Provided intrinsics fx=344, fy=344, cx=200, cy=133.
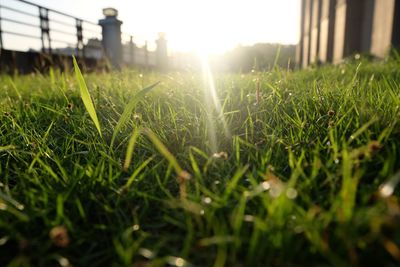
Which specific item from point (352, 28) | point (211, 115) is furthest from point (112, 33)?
point (211, 115)

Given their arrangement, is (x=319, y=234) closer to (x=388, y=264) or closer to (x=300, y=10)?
(x=388, y=264)

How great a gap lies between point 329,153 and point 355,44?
6.90 metres

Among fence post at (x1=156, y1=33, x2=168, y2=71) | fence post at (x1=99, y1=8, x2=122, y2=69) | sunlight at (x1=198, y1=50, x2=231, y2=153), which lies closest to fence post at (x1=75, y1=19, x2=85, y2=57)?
fence post at (x1=99, y1=8, x2=122, y2=69)

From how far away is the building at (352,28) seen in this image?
16.4ft

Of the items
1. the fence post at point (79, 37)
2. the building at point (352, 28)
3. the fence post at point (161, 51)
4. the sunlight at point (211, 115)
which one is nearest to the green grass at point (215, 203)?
the sunlight at point (211, 115)

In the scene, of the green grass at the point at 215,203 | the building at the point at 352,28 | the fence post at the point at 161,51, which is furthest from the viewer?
the fence post at the point at 161,51

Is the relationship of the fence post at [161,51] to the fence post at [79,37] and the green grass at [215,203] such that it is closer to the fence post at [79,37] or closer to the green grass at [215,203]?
the fence post at [79,37]

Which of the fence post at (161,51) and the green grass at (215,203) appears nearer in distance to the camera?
the green grass at (215,203)

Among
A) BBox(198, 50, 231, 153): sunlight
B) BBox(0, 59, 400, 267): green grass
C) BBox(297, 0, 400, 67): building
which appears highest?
BBox(297, 0, 400, 67): building

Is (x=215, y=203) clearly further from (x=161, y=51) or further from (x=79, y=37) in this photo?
(x=161, y=51)

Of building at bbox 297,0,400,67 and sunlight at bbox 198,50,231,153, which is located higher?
building at bbox 297,0,400,67

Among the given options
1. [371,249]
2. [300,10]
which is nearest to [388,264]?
[371,249]

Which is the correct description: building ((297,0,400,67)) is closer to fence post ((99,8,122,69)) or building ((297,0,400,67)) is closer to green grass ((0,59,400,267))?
green grass ((0,59,400,267))

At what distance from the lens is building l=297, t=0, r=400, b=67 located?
500cm
